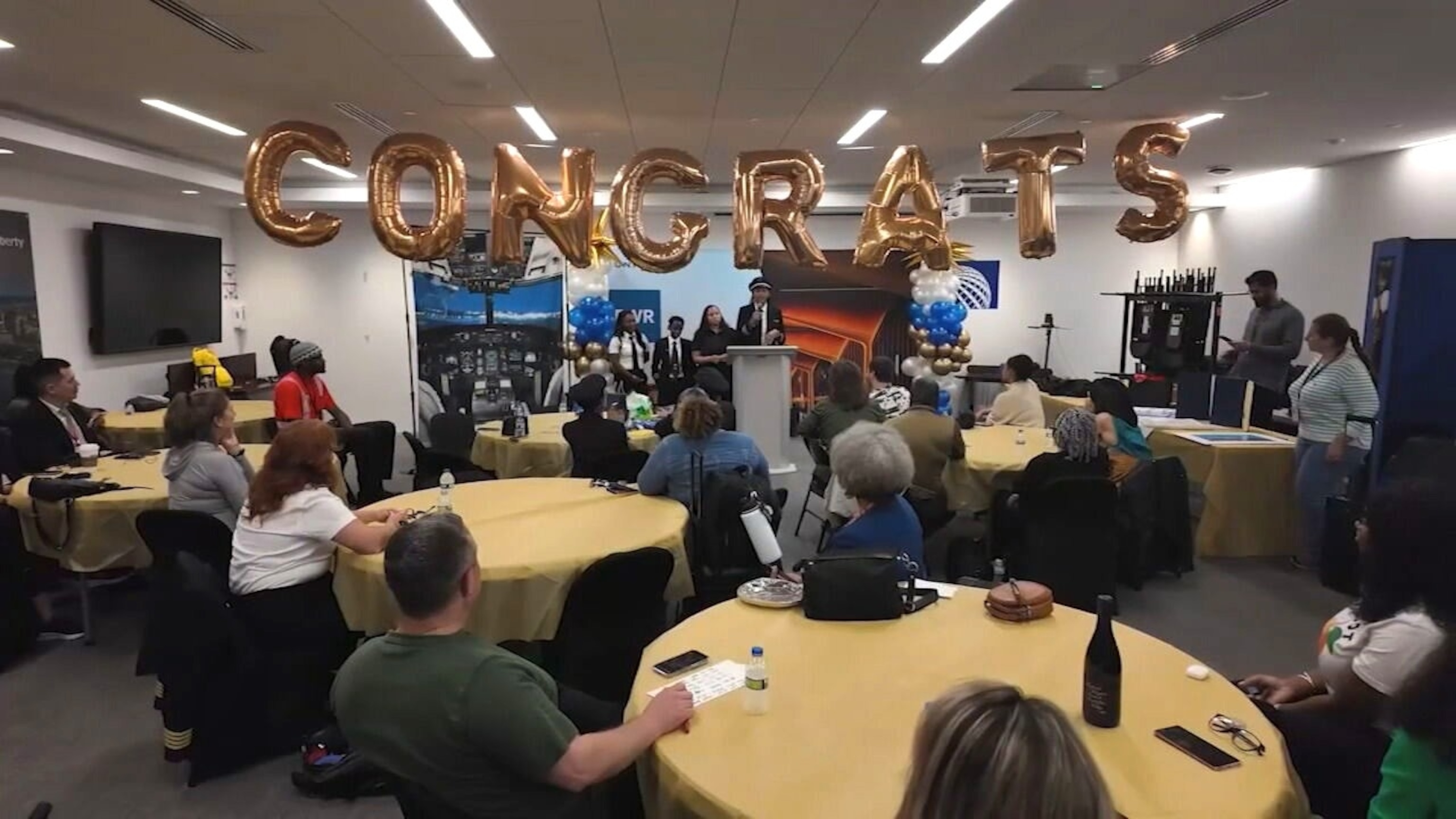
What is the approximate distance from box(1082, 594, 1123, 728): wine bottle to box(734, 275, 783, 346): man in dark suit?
7.90m

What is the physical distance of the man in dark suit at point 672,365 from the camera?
1015 cm

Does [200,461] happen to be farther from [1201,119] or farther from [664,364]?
[1201,119]

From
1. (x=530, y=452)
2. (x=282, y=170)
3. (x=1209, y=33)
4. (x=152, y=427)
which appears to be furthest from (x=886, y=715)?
(x=152, y=427)

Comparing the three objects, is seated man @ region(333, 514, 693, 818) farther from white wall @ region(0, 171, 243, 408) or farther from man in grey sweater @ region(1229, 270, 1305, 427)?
white wall @ region(0, 171, 243, 408)

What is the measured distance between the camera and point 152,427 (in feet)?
22.8

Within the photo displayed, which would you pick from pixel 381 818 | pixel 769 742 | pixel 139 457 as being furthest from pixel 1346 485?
pixel 139 457

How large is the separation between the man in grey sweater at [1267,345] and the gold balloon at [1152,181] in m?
3.51

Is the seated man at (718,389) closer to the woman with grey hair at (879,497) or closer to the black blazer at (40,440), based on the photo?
the woman with grey hair at (879,497)

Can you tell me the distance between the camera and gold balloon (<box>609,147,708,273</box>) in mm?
4074

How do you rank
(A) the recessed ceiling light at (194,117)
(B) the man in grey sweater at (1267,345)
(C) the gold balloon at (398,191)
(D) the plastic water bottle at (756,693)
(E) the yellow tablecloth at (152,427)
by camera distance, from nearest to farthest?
(D) the plastic water bottle at (756,693) < (C) the gold balloon at (398,191) < (A) the recessed ceiling light at (194,117) < (E) the yellow tablecloth at (152,427) < (B) the man in grey sweater at (1267,345)

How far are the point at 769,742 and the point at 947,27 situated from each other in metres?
3.85

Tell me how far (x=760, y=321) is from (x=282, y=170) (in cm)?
673

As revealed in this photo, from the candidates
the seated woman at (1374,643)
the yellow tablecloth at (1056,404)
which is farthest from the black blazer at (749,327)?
the seated woman at (1374,643)

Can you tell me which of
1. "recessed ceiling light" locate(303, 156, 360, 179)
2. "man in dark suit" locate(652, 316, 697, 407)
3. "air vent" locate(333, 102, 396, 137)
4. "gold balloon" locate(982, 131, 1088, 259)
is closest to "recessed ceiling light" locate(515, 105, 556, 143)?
"air vent" locate(333, 102, 396, 137)
